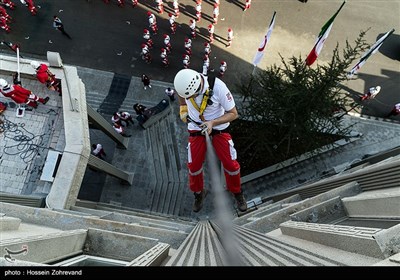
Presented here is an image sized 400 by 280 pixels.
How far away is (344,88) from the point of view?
20.3 meters

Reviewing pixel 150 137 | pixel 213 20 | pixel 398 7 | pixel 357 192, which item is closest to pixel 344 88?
pixel 398 7

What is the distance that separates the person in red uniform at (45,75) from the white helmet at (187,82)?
600 cm

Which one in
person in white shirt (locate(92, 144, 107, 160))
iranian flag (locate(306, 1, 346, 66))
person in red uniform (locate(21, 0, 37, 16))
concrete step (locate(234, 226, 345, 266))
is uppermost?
person in red uniform (locate(21, 0, 37, 16))

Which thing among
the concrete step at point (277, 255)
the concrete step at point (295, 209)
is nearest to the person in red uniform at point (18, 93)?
the concrete step at point (295, 209)

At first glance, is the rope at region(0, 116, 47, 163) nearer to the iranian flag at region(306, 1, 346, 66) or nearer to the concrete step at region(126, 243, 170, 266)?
the concrete step at region(126, 243, 170, 266)

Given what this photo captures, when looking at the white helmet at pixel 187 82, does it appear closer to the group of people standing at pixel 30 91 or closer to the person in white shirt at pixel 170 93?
the group of people standing at pixel 30 91

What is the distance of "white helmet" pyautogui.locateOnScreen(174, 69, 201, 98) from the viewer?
849 centimetres

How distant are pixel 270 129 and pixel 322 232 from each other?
9.98m

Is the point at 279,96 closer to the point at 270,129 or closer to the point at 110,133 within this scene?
the point at 270,129

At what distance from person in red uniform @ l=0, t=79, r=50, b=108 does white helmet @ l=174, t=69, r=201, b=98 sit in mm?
6537

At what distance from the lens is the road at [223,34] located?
20.6 meters

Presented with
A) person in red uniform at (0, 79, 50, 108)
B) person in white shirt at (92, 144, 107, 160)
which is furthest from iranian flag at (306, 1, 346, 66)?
person in red uniform at (0, 79, 50, 108)

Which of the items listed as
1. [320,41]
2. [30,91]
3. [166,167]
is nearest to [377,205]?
[320,41]

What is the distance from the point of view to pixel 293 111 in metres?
13.1
